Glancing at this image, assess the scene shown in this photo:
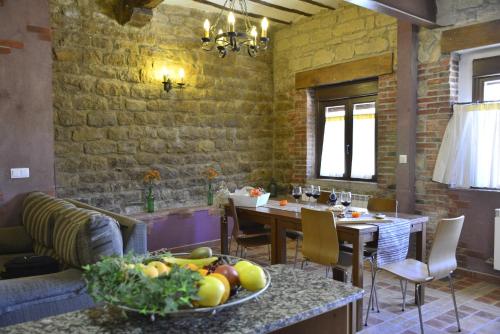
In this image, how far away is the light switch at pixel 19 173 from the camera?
155 inches

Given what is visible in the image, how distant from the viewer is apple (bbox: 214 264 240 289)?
4.25 feet

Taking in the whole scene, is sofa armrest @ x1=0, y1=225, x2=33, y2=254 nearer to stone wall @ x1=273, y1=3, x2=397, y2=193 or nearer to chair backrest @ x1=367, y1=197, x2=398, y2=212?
chair backrest @ x1=367, y1=197, x2=398, y2=212

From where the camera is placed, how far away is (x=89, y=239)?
2.52 m

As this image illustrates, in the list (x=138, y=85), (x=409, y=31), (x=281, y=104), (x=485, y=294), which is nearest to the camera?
(x=485, y=294)

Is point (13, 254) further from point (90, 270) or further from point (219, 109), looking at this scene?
point (219, 109)

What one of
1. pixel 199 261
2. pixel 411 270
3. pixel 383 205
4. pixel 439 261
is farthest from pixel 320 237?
pixel 199 261

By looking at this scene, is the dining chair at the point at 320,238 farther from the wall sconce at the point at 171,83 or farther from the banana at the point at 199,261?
the wall sconce at the point at 171,83

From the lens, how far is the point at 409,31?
4.63 metres

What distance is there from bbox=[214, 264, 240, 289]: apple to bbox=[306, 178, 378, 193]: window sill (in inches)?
168

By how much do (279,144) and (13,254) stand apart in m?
4.11

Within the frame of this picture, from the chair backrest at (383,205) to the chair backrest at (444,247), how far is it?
915mm

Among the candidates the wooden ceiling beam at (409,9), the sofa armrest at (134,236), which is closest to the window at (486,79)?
the wooden ceiling beam at (409,9)

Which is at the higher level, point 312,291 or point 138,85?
point 138,85

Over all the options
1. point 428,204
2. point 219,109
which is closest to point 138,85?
point 219,109
